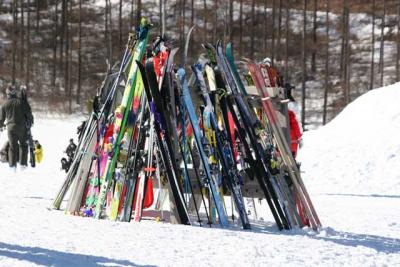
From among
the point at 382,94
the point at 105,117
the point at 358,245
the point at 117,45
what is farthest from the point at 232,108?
the point at 117,45

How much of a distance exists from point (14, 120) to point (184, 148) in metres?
6.42

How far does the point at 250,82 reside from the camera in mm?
8594

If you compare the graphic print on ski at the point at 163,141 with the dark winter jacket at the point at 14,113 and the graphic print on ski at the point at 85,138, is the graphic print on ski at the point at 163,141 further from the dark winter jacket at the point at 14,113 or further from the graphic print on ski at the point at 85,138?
the dark winter jacket at the point at 14,113

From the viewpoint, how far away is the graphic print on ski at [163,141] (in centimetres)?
722

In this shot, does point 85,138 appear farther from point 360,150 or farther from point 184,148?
point 360,150

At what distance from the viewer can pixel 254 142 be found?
7637 millimetres

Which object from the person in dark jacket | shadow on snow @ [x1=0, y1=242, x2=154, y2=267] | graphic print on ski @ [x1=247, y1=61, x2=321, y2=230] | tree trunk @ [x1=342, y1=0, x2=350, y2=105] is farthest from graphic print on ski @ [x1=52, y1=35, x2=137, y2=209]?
tree trunk @ [x1=342, y1=0, x2=350, y2=105]

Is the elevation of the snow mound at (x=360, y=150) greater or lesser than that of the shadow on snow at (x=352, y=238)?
lesser

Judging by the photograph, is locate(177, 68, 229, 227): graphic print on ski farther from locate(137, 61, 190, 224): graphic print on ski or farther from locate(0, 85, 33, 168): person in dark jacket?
locate(0, 85, 33, 168): person in dark jacket

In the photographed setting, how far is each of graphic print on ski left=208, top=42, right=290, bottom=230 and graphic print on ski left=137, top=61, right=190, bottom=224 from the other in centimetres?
81

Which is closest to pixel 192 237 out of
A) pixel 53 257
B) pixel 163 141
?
pixel 163 141

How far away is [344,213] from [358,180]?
171 inches

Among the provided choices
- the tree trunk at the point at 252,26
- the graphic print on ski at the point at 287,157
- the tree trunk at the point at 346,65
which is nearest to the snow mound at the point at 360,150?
the graphic print on ski at the point at 287,157

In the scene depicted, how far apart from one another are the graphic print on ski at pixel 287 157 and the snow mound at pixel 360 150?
17.0 feet
